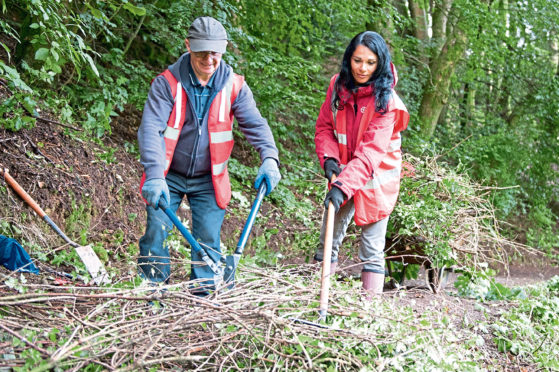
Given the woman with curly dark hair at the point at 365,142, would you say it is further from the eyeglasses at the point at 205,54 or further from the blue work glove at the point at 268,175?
the eyeglasses at the point at 205,54

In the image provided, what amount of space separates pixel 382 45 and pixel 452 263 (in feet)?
6.46

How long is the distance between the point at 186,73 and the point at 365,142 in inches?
45.5

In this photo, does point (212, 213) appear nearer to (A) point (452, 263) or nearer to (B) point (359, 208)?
(B) point (359, 208)

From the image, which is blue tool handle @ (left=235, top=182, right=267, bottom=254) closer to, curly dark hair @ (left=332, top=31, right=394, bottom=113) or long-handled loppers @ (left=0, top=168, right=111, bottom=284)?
curly dark hair @ (left=332, top=31, right=394, bottom=113)

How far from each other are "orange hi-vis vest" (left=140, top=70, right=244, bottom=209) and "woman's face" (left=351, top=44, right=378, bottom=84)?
715mm

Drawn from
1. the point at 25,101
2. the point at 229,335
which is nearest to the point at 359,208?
the point at 229,335

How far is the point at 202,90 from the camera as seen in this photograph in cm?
342

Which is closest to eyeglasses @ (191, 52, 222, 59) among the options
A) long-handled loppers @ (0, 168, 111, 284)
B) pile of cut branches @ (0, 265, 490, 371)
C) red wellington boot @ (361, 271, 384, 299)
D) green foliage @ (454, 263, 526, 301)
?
pile of cut branches @ (0, 265, 490, 371)

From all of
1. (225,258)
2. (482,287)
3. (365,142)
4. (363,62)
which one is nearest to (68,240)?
(225,258)

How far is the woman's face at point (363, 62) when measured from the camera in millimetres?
3482

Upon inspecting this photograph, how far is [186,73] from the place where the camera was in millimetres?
3395

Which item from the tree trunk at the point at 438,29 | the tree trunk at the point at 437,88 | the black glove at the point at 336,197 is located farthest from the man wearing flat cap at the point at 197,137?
the tree trunk at the point at 438,29

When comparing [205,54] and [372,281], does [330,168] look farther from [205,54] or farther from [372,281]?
[205,54]

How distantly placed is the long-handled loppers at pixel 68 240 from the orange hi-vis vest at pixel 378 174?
1746 mm
